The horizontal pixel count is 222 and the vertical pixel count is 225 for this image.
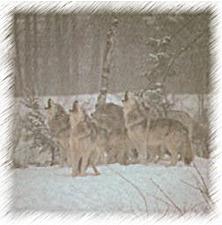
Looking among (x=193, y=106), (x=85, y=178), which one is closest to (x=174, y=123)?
(x=193, y=106)

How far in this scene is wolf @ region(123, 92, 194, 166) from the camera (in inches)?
36.1

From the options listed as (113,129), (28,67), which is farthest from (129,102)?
(28,67)

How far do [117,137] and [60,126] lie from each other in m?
0.08

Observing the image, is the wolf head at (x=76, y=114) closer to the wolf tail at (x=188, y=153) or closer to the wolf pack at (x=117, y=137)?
the wolf pack at (x=117, y=137)

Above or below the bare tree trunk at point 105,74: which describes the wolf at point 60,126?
below

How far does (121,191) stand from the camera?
2.99ft

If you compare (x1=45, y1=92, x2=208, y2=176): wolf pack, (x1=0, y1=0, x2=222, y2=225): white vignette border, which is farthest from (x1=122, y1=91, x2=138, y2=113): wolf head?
(x1=0, y1=0, x2=222, y2=225): white vignette border

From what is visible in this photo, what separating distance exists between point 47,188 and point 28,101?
0.12 m

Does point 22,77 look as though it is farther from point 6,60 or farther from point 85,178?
point 85,178

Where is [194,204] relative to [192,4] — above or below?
below

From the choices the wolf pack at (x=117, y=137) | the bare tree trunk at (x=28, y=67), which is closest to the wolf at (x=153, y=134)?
the wolf pack at (x=117, y=137)

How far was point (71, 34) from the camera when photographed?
0.93 m

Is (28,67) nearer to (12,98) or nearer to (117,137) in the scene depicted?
(12,98)

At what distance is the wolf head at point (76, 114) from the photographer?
92 cm
